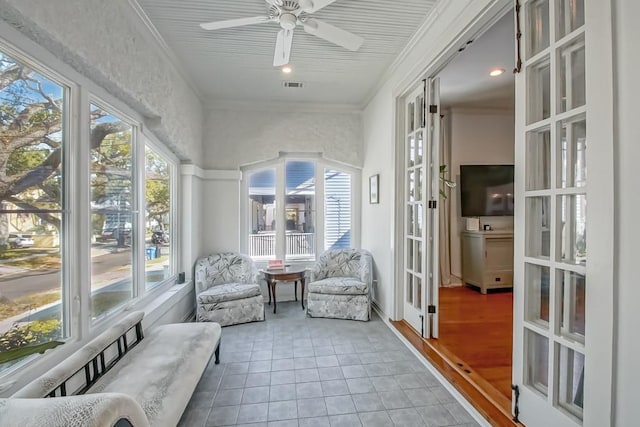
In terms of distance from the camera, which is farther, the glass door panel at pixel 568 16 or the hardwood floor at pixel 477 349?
the hardwood floor at pixel 477 349

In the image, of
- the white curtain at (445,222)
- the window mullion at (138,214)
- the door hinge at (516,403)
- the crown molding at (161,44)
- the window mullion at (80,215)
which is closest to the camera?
the door hinge at (516,403)

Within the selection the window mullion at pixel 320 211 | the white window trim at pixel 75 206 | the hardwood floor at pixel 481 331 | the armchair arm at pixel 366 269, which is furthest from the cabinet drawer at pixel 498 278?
the white window trim at pixel 75 206

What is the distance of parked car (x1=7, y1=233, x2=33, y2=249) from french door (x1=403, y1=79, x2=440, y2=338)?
2.75 metres

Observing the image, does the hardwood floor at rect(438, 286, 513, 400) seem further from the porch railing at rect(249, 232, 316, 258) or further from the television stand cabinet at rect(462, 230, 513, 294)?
the porch railing at rect(249, 232, 316, 258)

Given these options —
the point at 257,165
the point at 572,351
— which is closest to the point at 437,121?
the point at 572,351

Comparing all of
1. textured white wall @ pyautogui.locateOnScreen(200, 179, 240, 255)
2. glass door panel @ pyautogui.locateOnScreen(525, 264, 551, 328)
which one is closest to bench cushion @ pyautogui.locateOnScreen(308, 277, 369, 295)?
textured white wall @ pyautogui.locateOnScreen(200, 179, 240, 255)

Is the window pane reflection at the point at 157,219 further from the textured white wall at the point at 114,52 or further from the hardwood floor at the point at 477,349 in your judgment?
the hardwood floor at the point at 477,349

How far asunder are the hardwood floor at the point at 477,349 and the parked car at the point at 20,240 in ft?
8.70

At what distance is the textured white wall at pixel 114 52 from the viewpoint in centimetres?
139

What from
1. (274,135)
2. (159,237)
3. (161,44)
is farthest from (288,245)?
(161,44)

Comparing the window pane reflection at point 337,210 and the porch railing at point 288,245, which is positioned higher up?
the window pane reflection at point 337,210

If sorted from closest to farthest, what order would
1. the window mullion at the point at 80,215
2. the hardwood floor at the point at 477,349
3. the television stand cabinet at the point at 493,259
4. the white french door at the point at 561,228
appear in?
the white french door at the point at 561,228 → the window mullion at the point at 80,215 → the hardwood floor at the point at 477,349 → the television stand cabinet at the point at 493,259

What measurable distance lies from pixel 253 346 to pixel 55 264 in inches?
68.9

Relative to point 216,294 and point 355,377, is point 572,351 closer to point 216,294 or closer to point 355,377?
point 355,377
